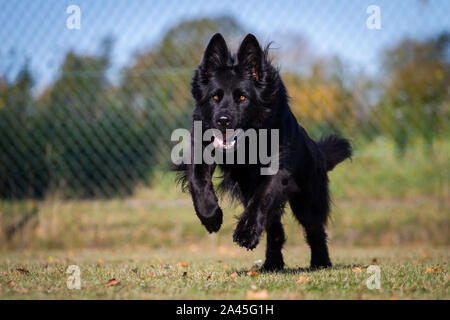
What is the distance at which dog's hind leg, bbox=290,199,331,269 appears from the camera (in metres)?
4.13

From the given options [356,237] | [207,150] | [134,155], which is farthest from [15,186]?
[356,237]

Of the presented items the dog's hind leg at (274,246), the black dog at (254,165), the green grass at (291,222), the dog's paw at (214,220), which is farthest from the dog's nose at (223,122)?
the green grass at (291,222)

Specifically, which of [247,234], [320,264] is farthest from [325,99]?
[247,234]

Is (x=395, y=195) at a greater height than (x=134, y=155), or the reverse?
(x=134, y=155)

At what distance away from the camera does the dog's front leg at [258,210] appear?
3.18 m

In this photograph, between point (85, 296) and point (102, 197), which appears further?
point (102, 197)

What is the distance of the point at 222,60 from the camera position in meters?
3.75

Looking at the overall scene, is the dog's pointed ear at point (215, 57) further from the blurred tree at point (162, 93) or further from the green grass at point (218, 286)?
the blurred tree at point (162, 93)

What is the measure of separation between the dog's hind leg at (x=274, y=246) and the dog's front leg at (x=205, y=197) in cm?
73

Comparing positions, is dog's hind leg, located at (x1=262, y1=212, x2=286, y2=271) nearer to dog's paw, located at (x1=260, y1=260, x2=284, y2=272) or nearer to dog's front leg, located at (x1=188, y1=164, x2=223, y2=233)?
dog's paw, located at (x1=260, y1=260, x2=284, y2=272)
